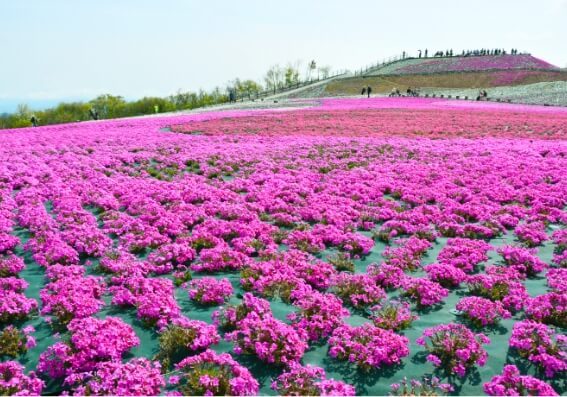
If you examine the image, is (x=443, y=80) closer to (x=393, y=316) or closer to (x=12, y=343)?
(x=393, y=316)

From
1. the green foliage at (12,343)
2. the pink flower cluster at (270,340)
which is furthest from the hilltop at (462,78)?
the green foliage at (12,343)

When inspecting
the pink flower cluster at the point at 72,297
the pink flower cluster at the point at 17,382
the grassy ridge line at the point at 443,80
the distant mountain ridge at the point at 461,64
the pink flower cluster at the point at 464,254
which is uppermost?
the distant mountain ridge at the point at 461,64

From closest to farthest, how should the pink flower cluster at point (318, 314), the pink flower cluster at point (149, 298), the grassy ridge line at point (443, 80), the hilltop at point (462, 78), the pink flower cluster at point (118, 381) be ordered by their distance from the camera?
the pink flower cluster at point (118, 381)
the pink flower cluster at point (318, 314)
the pink flower cluster at point (149, 298)
the hilltop at point (462, 78)
the grassy ridge line at point (443, 80)

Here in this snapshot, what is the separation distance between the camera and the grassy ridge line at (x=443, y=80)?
103375 millimetres

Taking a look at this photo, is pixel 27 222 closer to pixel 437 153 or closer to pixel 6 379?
pixel 6 379

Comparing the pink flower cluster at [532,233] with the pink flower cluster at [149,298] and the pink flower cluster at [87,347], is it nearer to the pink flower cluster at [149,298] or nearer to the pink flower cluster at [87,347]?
the pink flower cluster at [149,298]

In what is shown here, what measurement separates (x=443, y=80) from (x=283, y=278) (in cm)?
11542

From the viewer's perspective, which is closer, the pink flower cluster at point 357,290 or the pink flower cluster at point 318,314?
the pink flower cluster at point 318,314

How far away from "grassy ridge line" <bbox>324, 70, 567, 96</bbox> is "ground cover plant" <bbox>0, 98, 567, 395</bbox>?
88.7 meters

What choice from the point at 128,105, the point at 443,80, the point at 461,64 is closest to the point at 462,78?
the point at 443,80

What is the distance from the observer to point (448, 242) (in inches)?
468

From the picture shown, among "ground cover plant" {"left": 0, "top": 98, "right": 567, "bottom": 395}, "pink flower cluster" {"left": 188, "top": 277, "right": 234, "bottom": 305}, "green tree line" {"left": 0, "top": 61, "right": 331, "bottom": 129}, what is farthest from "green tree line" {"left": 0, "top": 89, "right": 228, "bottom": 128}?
"pink flower cluster" {"left": 188, "top": 277, "right": 234, "bottom": 305}

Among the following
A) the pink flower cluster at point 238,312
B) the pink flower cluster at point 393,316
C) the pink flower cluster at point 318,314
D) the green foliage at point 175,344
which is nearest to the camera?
the green foliage at point 175,344

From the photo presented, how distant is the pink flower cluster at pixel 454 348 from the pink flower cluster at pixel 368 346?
1.46 feet
